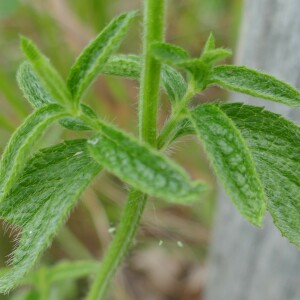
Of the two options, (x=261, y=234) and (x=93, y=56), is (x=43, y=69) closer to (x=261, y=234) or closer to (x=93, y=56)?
(x=93, y=56)

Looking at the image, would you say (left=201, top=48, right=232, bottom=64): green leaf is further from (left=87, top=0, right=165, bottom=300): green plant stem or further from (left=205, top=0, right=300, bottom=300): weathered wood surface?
(left=205, top=0, right=300, bottom=300): weathered wood surface

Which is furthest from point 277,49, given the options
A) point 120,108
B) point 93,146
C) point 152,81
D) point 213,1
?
point 213,1

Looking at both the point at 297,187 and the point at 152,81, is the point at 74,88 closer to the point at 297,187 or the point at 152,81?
the point at 152,81

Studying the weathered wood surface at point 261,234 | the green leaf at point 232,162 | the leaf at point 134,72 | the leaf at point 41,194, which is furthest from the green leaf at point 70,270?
the green leaf at point 232,162

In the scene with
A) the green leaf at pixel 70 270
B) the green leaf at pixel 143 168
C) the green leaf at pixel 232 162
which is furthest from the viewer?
the green leaf at pixel 70 270

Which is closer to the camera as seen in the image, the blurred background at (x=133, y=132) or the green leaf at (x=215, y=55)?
the green leaf at (x=215, y=55)

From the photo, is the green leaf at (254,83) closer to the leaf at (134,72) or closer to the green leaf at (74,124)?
the leaf at (134,72)

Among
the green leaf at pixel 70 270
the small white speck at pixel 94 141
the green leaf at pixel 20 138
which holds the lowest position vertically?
the green leaf at pixel 70 270
